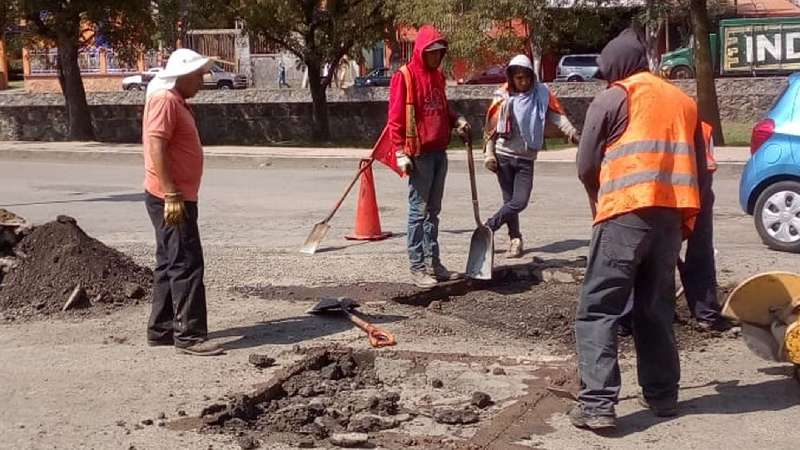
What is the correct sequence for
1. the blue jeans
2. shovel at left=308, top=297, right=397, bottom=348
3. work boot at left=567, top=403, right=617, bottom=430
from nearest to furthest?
work boot at left=567, top=403, right=617, bottom=430 → shovel at left=308, top=297, right=397, bottom=348 → the blue jeans

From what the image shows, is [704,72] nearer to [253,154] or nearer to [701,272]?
[253,154]

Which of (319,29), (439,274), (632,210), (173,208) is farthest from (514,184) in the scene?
(319,29)

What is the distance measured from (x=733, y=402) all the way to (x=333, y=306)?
2.92 meters

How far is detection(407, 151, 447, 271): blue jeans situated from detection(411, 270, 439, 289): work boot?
0.05 meters

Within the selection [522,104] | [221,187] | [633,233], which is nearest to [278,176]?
[221,187]

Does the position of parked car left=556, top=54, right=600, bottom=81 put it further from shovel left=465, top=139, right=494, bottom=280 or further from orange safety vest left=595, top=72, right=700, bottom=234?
orange safety vest left=595, top=72, right=700, bottom=234

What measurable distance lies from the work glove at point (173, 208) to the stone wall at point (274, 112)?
17.5 metres

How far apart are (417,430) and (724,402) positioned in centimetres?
161

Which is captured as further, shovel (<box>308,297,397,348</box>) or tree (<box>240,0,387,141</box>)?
tree (<box>240,0,387,141</box>)

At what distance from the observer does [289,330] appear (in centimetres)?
748

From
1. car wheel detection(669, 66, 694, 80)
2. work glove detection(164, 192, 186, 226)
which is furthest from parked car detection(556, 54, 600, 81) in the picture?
work glove detection(164, 192, 186, 226)

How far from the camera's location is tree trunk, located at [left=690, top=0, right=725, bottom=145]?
66.7 feet

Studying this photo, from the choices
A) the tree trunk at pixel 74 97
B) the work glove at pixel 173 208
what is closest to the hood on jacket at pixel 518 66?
the work glove at pixel 173 208

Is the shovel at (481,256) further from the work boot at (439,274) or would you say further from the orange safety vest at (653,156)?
the orange safety vest at (653,156)
